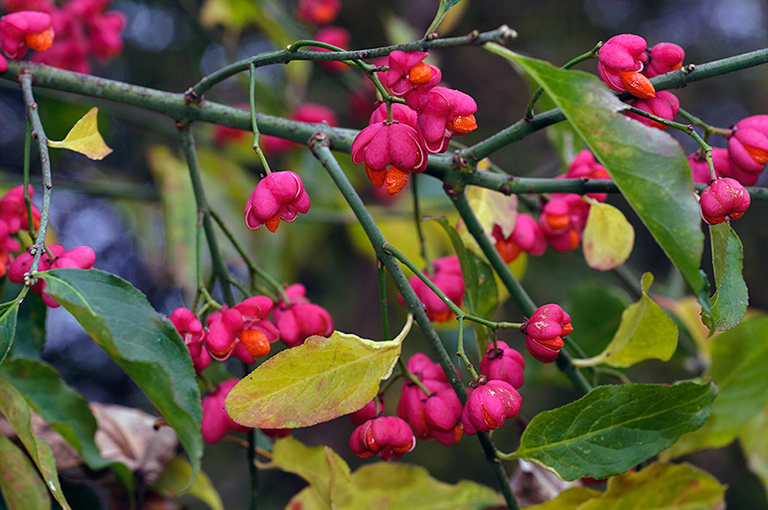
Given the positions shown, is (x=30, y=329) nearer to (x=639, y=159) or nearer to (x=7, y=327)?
(x=7, y=327)

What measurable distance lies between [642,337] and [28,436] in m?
0.67

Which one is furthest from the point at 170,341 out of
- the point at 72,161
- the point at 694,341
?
the point at 72,161

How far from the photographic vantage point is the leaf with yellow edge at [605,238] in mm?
813

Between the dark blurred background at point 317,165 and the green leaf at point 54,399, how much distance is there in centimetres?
52

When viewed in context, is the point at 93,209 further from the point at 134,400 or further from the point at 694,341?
the point at 694,341

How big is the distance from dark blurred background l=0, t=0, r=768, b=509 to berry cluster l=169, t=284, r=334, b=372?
0.64 metres

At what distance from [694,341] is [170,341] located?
3.16 feet

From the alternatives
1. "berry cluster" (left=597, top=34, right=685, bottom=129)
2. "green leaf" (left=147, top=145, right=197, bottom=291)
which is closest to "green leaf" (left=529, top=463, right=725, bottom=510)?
"berry cluster" (left=597, top=34, right=685, bottom=129)

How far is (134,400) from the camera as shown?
2607 millimetres

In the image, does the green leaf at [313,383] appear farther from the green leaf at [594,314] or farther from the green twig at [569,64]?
the green leaf at [594,314]

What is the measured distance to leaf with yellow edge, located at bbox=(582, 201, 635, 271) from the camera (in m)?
0.81

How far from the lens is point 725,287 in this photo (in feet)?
1.88

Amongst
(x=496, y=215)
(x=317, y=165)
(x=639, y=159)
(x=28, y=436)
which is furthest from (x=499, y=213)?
(x=317, y=165)

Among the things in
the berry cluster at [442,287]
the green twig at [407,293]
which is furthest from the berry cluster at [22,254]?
the berry cluster at [442,287]
